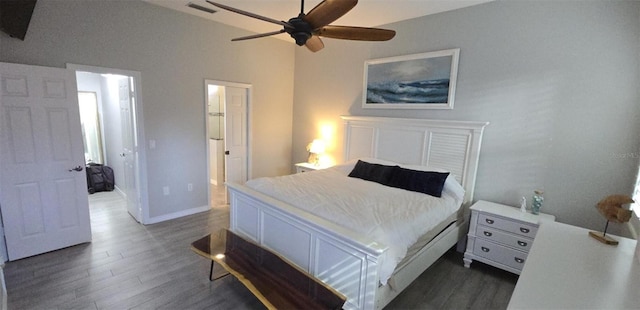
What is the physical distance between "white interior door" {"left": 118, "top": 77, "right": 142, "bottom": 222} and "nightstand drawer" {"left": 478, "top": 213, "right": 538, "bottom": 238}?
4131mm

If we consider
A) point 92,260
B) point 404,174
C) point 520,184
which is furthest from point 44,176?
point 520,184

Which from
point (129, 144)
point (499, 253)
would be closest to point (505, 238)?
point (499, 253)

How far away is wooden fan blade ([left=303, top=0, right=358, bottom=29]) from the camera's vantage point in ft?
5.08

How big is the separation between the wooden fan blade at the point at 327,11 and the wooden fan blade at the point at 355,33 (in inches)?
6.9

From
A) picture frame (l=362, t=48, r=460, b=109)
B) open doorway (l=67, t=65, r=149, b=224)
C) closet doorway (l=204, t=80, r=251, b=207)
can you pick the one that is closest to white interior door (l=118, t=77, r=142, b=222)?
open doorway (l=67, t=65, r=149, b=224)

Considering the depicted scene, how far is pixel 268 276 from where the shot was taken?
195 centimetres

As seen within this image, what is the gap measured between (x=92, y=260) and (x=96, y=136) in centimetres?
343

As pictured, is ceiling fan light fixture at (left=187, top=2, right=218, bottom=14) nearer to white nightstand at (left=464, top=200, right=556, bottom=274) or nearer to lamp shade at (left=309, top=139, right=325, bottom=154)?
lamp shade at (left=309, top=139, right=325, bottom=154)

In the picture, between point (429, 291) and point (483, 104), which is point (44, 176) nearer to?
point (429, 291)

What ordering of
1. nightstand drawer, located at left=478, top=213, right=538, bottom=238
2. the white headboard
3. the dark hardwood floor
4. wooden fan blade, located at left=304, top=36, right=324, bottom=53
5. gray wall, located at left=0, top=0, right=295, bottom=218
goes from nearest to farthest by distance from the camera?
the dark hardwood floor → wooden fan blade, located at left=304, top=36, right=324, bottom=53 → nightstand drawer, located at left=478, top=213, right=538, bottom=238 → gray wall, located at left=0, top=0, right=295, bottom=218 → the white headboard

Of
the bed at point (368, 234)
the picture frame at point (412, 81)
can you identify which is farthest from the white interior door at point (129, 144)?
the picture frame at point (412, 81)

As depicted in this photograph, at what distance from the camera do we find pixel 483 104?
3014mm

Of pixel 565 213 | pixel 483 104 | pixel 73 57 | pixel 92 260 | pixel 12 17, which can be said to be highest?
pixel 12 17

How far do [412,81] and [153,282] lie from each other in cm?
355
